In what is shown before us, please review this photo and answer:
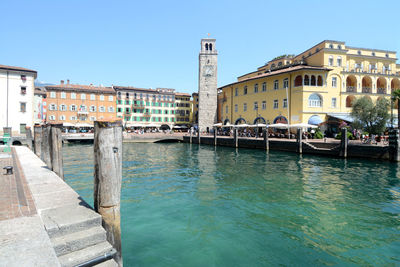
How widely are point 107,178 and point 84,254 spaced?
1.15 metres

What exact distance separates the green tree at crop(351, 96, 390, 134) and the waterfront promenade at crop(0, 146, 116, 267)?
26.9 metres

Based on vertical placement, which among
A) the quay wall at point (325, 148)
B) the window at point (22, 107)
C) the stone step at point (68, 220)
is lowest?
the quay wall at point (325, 148)

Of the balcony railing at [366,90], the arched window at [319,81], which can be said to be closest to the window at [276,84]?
the arched window at [319,81]

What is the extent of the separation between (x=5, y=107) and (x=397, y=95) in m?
48.2

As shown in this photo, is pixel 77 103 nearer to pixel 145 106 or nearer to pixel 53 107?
pixel 53 107

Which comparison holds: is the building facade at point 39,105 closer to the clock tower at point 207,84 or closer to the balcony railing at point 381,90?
the clock tower at point 207,84

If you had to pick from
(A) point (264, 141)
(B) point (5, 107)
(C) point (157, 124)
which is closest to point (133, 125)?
(C) point (157, 124)

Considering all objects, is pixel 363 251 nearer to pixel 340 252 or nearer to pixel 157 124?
pixel 340 252

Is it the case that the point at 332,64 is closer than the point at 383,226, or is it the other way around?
the point at 383,226

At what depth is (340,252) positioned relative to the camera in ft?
18.6

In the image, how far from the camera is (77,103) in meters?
53.4

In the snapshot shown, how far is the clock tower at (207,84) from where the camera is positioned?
174ft

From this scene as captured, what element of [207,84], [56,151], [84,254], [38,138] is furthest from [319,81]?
[84,254]

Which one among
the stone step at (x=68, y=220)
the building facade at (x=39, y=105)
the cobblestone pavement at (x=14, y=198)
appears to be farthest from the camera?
the building facade at (x=39, y=105)
